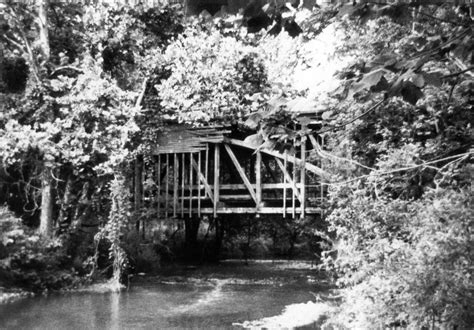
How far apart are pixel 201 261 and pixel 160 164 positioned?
5338 millimetres

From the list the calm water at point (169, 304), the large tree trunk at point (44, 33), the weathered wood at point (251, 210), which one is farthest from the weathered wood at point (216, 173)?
the large tree trunk at point (44, 33)

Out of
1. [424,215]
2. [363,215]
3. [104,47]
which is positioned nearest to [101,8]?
[104,47]

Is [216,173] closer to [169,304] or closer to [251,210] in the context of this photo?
[251,210]

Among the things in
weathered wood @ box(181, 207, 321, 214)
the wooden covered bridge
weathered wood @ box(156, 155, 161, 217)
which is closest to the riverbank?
the wooden covered bridge

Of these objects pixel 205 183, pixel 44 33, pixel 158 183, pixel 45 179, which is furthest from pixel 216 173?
pixel 44 33

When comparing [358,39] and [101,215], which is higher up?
[358,39]

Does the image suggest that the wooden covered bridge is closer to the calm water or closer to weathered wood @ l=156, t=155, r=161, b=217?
weathered wood @ l=156, t=155, r=161, b=217

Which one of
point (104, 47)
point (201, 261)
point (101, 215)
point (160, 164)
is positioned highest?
point (104, 47)

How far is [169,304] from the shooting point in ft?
38.3

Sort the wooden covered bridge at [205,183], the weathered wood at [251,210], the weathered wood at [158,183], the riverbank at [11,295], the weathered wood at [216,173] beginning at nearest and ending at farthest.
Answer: the riverbank at [11,295], the weathered wood at [251,210], the wooden covered bridge at [205,183], the weathered wood at [216,173], the weathered wood at [158,183]

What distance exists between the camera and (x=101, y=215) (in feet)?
48.0

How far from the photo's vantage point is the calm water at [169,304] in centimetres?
962

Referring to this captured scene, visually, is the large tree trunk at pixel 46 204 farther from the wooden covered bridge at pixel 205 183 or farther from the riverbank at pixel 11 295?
the wooden covered bridge at pixel 205 183

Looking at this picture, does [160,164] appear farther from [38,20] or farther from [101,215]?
[38,20]
